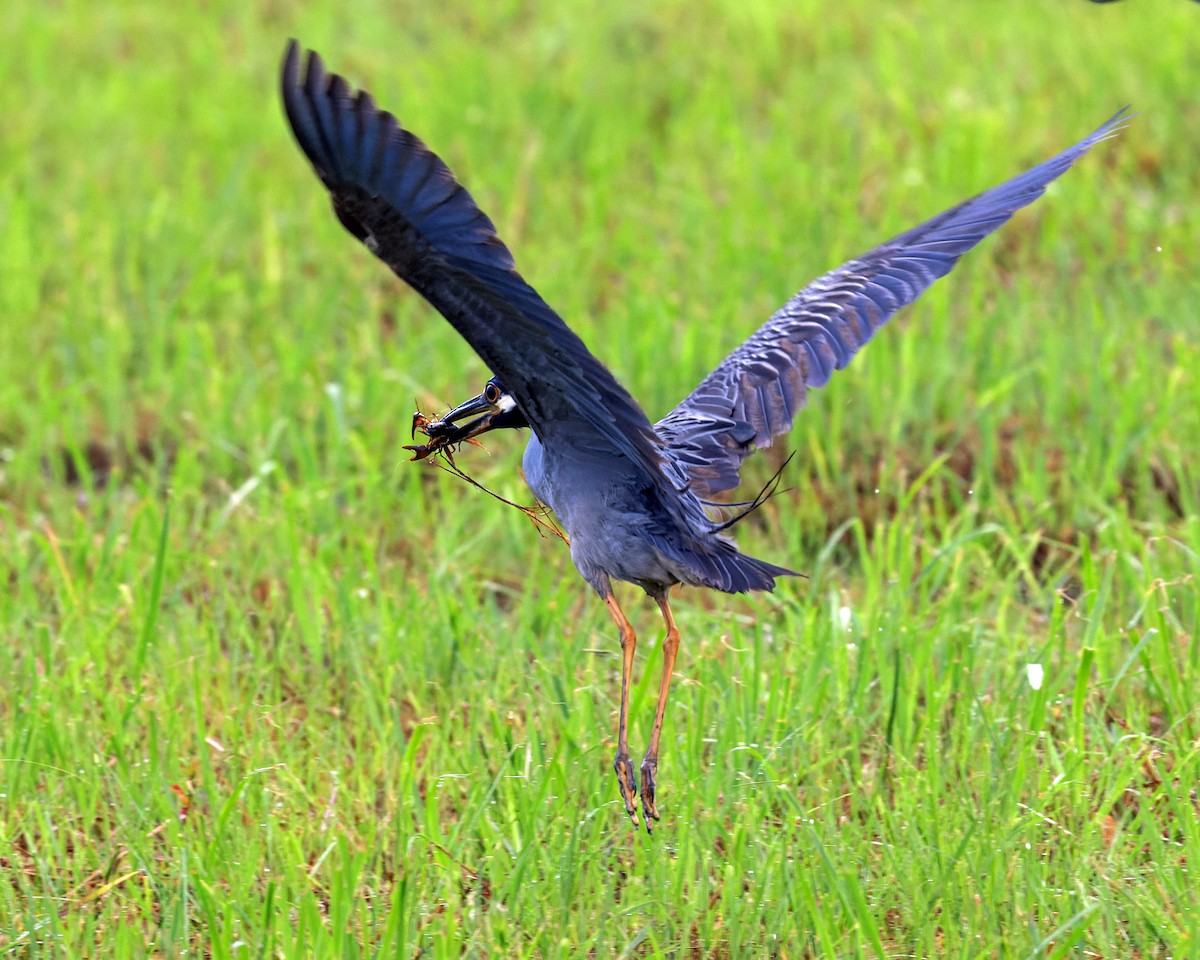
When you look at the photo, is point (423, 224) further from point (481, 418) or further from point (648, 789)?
point (648, 789)

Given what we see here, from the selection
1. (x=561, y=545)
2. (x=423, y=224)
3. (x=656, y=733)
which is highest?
(x=423, y=224)

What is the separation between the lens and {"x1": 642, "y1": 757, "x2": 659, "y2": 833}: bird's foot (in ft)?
10.6

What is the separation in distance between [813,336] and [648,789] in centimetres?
120

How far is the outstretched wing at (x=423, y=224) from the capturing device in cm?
259

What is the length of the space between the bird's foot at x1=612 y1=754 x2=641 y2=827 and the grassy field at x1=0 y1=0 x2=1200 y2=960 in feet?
0.26

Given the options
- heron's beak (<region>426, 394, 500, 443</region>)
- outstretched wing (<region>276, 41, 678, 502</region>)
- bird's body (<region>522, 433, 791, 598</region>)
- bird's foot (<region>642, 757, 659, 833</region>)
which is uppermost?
outstretched wing (<region>276, 41, 678, 502</region>)

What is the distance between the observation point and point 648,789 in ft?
10.6

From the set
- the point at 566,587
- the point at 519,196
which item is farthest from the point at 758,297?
the point at 566,587

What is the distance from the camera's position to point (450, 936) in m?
3.00

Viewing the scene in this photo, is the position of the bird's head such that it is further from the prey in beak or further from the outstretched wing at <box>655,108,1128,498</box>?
the outstretched wing at <box>655,108,1128,498</box>

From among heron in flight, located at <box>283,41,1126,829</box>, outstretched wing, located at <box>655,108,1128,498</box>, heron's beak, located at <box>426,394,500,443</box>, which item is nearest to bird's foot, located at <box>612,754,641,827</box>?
heron in flight, located at <box>283,41,1126,829</box>

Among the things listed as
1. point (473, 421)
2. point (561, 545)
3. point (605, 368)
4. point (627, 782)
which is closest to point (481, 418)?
point (473, 421)

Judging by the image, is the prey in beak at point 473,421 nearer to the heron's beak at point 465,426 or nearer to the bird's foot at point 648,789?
the heron's beak at point 465,426

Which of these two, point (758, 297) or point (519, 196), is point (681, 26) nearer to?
point (519, 196)
